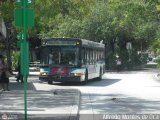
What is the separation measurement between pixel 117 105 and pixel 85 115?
138 inches

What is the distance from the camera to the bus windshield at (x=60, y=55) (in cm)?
3056

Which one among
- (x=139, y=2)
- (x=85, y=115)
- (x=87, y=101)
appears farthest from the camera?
(x=139, y=2)

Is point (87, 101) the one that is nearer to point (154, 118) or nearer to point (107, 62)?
point (154, 118)

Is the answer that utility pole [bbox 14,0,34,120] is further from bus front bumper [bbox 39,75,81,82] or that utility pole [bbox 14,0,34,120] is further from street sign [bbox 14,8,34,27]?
bus front bumper [bbox 39,75,81,82]

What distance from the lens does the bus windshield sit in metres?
30.6

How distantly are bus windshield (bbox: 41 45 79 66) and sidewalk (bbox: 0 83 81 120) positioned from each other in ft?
25.2

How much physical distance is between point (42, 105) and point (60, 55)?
43.2 feet

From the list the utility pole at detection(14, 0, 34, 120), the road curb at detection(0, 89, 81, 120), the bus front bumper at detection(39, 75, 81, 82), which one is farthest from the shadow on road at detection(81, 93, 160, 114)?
the bus front bumper at detection(39, 75, 81, 82)

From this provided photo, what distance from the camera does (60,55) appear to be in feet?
100

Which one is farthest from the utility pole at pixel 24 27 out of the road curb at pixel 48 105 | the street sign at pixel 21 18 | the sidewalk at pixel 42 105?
the road curb at pixel 48 105

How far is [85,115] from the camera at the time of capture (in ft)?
51.1

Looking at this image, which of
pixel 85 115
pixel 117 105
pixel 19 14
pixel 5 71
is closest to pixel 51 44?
pixel 5 71

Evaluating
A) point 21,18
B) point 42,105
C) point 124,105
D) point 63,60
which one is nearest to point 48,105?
point 42,105

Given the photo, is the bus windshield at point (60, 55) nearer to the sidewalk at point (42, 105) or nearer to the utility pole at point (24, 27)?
the sidewalk at point (42, 105)
